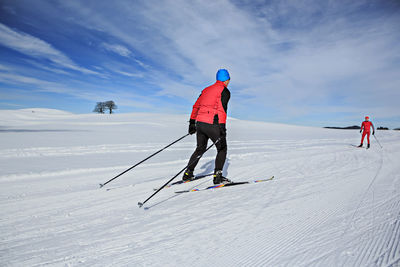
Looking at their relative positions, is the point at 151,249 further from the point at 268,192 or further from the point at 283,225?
the point at 268,192

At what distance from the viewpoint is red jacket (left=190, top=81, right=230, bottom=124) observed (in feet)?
11.4

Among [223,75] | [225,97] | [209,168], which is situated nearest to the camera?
[225,97]

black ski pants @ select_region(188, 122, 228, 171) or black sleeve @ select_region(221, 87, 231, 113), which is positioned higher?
black sleeve @ select_region(221, 87, 231, 113)

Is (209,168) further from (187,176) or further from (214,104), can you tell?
(214,104)

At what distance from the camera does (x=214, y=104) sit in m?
3.49

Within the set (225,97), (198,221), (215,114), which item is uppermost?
(225,97)

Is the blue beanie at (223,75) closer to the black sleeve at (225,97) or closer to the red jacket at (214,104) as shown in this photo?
the red jacket at (214,104)

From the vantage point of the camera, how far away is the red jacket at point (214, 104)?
3.48m

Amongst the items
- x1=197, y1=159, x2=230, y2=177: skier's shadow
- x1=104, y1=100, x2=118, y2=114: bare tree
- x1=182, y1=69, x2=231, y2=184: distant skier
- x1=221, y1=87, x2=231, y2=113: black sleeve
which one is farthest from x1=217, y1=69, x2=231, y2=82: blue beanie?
x1=104, y1=100, x2=118, y2=114: bare tree

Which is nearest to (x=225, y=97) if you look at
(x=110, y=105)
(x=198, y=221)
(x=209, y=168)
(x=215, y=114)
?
(x=215, y=114)

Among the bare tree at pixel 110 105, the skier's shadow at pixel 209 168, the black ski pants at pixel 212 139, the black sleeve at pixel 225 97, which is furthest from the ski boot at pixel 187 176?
the bare tree at pixel 110 105

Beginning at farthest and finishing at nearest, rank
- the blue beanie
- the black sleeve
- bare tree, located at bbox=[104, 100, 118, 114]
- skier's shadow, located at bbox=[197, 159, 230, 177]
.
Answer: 1. bare tree, located at bbox=[104, 100, 118, 114]
2. skier's shadow, located at bbox=[197, 159, 230, 177]
3. the blue beanie
4. the black sleeve

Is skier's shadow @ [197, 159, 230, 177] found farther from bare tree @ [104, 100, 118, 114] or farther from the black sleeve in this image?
bare tree @ [104, 100, 118, 114]

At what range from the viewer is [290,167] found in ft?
16.9
